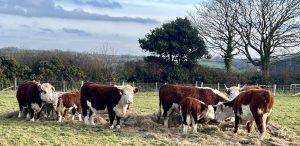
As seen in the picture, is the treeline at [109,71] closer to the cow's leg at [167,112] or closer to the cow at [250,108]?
the cow's leg at [167,112]

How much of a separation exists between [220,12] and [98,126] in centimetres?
3161

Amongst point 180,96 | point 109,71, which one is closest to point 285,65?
point 109,71

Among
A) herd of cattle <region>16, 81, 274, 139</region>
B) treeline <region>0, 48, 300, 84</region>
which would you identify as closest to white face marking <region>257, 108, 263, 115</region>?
herd of cattle <region>16, 81, 274, 139</region>

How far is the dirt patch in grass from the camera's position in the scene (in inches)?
524

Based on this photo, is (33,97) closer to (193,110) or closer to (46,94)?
(46,94)

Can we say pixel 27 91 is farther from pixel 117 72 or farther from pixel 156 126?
pixel 117 72

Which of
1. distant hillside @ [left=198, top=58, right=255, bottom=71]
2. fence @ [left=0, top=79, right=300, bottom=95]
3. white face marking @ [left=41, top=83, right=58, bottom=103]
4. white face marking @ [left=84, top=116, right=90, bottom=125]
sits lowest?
fence @ [left=0, top=79, right=300, bottom=95]

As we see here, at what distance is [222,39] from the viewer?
44.4 meters

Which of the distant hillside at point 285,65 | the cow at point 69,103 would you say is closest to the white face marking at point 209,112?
the cow at point 69,103

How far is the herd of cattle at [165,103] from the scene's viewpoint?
1429cm

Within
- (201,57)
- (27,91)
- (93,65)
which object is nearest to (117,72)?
(93,65)

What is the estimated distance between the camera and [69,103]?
1717 centimetres

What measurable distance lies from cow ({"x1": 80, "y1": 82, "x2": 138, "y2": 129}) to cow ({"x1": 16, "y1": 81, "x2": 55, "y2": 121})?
1233 mm

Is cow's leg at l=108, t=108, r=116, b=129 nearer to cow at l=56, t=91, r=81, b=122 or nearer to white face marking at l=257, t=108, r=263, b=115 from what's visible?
cow at l=56, t=91, r=81, b=122
